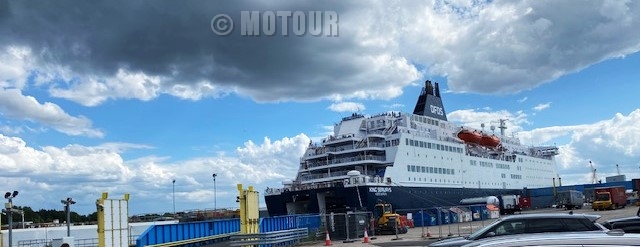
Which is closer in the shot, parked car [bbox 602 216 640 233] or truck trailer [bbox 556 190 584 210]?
parked car [bbox 602 216 640 233]

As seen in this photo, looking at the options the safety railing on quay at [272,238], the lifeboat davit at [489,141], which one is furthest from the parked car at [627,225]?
the lifeboat davit at [489,141]

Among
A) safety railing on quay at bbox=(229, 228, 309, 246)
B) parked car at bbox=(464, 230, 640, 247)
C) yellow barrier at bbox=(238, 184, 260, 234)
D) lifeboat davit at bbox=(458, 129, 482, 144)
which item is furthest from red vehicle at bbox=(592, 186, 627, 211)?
parked car at bbox=(464, 230, 640, 247)

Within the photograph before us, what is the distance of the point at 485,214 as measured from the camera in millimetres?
53219

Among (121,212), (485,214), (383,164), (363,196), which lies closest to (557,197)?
(485,214)

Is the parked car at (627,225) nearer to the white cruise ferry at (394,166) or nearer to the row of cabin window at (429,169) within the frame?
the white cruise ferry at (394,166)

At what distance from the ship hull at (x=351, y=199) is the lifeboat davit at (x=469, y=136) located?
1261cm

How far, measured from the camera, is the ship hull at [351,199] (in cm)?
4559

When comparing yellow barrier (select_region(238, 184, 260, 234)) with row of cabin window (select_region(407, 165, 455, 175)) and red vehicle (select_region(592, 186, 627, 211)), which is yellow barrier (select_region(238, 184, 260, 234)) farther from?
red vehicle (select_region(592, 186, 627, 211))

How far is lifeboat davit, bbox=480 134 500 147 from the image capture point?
70.8 meters

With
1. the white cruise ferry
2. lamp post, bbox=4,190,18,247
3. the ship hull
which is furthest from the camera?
the white cruise ferry

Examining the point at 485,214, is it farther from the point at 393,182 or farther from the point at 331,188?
the point at 331,188

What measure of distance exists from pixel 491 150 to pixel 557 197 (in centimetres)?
969

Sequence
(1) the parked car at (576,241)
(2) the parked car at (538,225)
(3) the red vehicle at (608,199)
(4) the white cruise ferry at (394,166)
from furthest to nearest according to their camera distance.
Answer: (3) the red vehicle at (608,199) < (4) the white cruise ferry at (394,166) < (2) the parked car at (538,225) < (1) the parked car at (576,241)

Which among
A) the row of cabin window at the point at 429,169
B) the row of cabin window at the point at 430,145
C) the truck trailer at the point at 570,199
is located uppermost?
the row of cabin window at the point at 430,145
